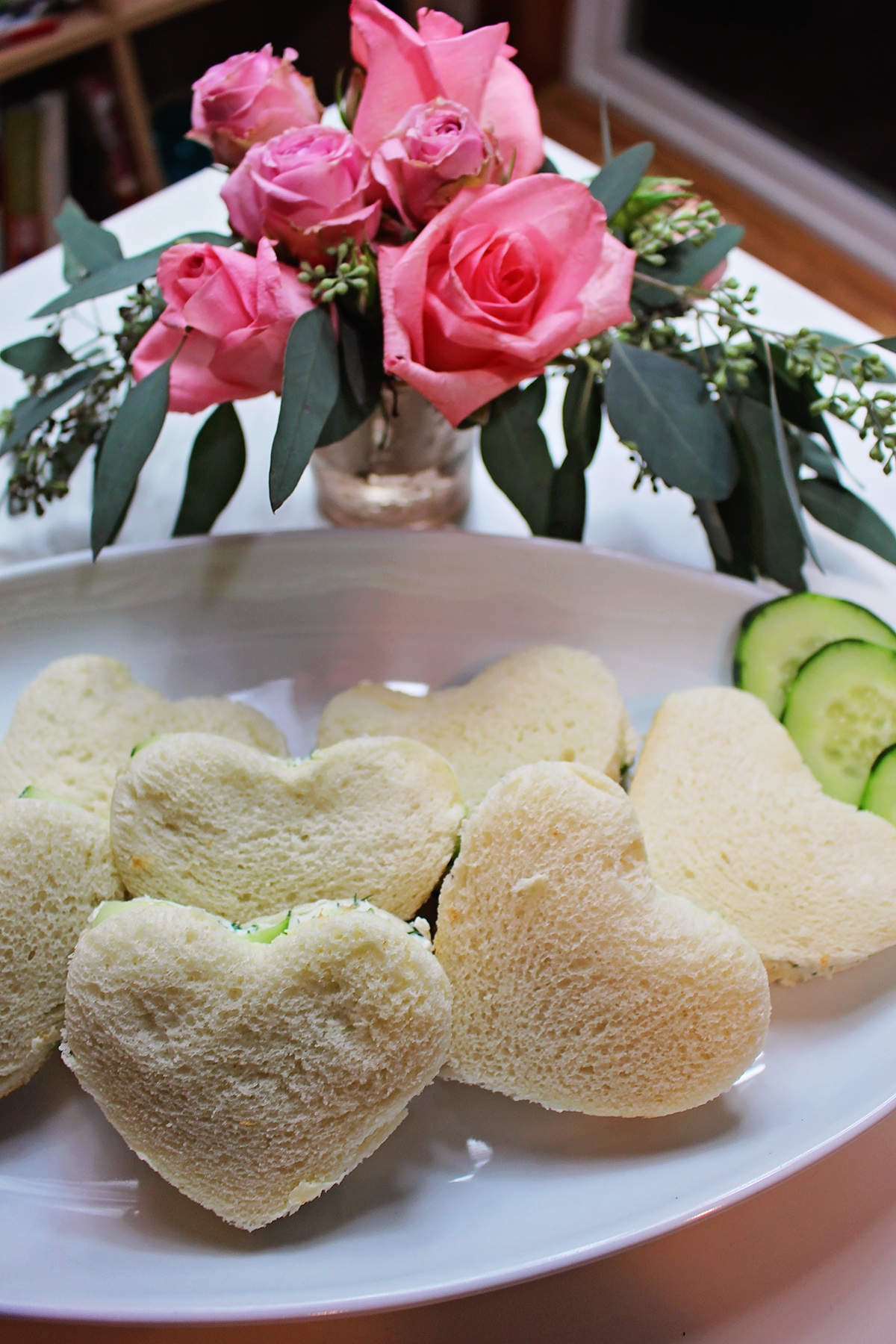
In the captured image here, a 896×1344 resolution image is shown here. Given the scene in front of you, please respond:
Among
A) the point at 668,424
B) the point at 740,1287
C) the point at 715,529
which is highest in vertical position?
the point at 668,424

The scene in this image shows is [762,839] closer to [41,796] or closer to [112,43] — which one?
[41,796]

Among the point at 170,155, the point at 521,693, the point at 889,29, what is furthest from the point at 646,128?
the point at 521,693

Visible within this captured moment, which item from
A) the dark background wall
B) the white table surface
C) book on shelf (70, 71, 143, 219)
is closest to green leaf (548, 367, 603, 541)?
the white table surface

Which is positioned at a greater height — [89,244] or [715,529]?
[89,244]

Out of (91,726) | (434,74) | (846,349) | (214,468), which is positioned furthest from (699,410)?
(91,726)

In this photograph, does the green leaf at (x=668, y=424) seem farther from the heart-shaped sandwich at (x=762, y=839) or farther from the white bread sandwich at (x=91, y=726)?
the white bread sandwich at (x=91, y=726)

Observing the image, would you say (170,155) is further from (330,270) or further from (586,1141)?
(586,1141)
